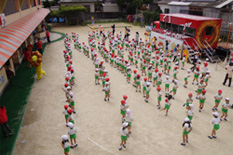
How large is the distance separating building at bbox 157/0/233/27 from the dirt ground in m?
11.4

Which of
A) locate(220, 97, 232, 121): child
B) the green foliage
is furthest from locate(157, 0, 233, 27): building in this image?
the green foliage

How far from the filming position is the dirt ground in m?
7.64

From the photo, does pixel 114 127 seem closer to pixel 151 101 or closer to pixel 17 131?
pixel 151 101

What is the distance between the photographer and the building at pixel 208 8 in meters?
21.1

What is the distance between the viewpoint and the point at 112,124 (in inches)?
357

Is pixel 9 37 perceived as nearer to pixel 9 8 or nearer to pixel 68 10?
pixel 9 8

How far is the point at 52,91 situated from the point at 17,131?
174 inches

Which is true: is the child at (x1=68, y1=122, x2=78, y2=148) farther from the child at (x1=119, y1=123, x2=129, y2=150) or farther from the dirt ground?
the child at (x1=119, y1=123, x2=129, y2=150)

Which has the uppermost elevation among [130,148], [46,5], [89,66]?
[46,5]

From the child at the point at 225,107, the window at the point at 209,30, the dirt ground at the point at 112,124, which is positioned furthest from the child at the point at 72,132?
the window at the point at 209,30

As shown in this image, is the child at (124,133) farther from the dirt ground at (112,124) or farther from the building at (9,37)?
the building at (9,37)

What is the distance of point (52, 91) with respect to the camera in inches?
483

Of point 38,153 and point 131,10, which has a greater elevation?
point 131,10

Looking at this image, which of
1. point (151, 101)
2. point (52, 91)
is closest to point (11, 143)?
point (52, 91)
